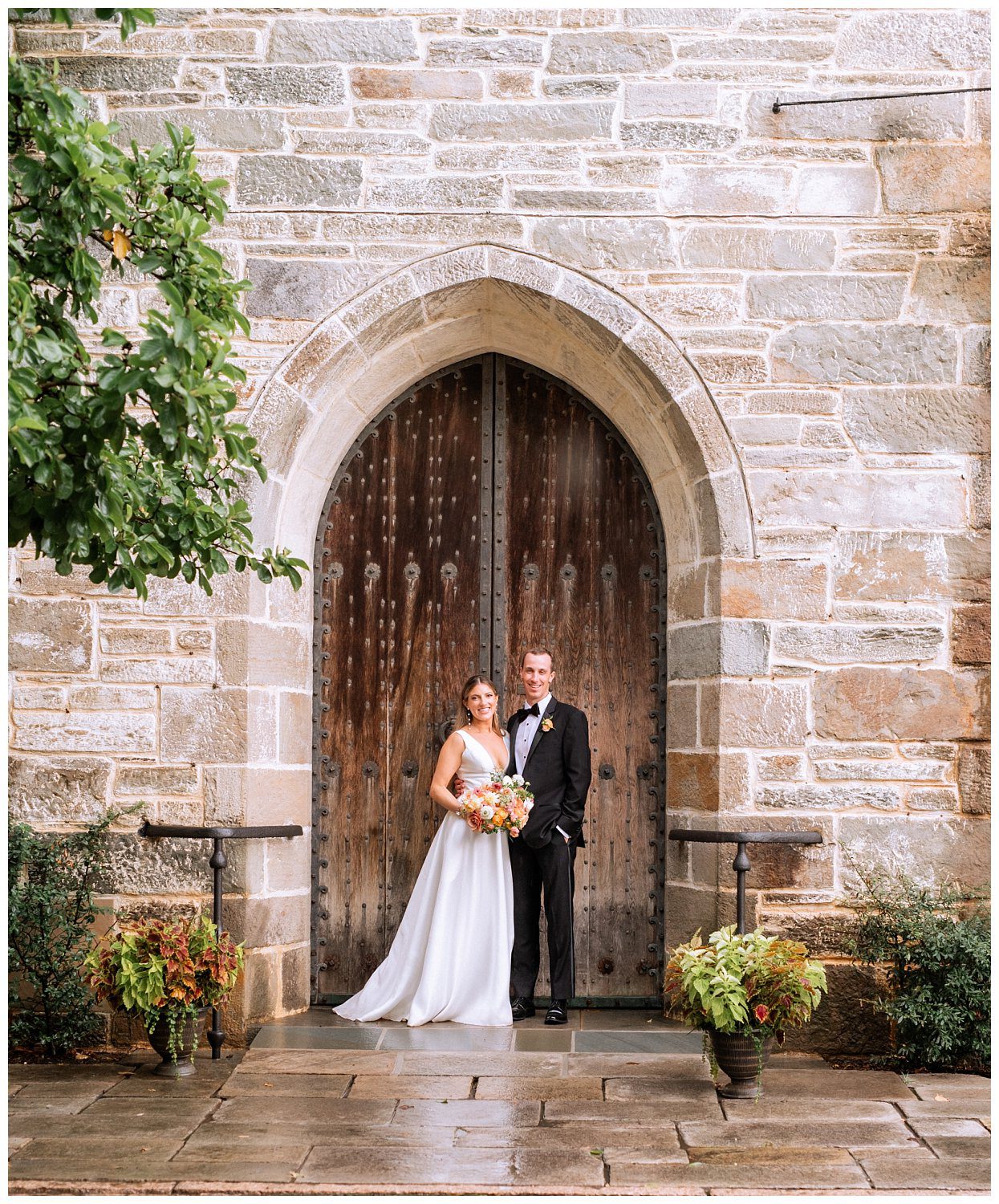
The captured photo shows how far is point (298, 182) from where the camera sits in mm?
5887

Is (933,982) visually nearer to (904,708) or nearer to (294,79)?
(904,708)

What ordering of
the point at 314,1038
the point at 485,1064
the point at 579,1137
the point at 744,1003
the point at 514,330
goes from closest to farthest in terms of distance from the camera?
the point at 579,1137
the point at 744,1003
the point at 485,1064
the point at 314,1038
the point at 514,330

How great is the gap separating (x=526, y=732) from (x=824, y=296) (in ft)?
7.78

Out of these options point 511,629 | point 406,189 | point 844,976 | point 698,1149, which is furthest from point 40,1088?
point 406,189

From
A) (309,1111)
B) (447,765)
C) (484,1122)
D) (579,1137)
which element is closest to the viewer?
(579,1137)

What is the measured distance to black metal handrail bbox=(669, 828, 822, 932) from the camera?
17.6 ft

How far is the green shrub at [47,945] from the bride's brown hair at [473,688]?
5.32 ft

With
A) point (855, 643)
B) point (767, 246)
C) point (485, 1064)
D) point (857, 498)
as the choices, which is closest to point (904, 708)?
point (855, 643)

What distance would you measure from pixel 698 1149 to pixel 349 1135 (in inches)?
44.3

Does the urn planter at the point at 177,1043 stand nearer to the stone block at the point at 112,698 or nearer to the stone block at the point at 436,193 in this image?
the stone block at the point at 112,698

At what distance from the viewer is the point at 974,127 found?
590 cm

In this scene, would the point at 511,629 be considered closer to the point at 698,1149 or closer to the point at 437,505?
the point at 437,505

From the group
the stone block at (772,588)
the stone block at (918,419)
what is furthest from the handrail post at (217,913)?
the stone block at (918,419)

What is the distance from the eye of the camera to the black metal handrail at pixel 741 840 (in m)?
5.38
